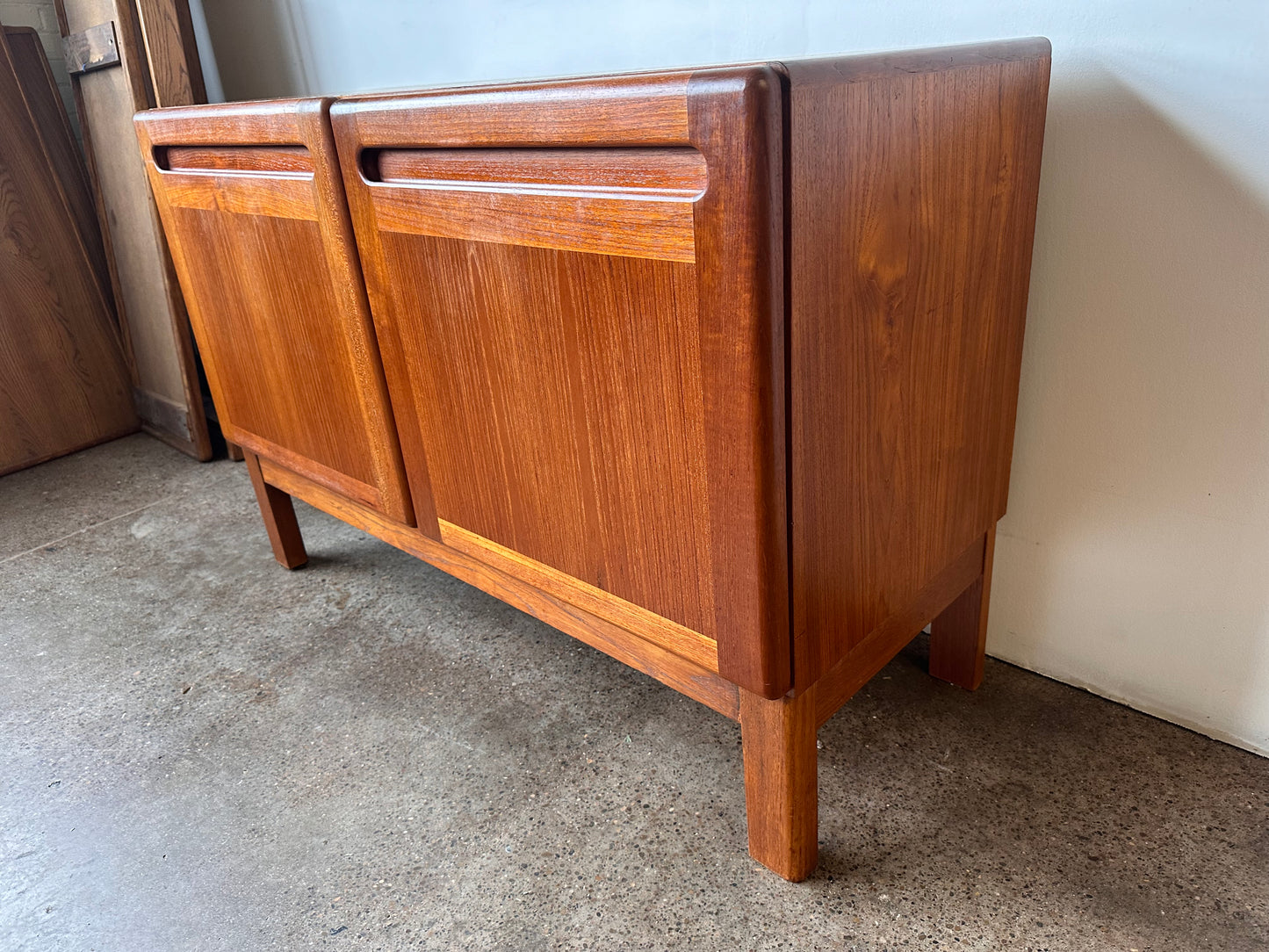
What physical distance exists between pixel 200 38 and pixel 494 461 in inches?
67.3

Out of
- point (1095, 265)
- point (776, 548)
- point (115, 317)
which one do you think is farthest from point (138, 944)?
point (115, 317)

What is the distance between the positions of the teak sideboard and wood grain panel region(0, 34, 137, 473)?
130 cm

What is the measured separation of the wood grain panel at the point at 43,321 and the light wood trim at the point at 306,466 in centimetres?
102

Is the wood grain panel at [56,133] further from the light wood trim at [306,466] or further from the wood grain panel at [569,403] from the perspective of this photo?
the wood grain panel at [569,403]

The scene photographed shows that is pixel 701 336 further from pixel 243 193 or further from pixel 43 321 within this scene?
pixel 43 321

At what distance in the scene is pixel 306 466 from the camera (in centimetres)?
141

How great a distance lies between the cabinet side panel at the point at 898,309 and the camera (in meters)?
0.70

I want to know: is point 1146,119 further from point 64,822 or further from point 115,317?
point 115,317

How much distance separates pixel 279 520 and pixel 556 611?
82 cm

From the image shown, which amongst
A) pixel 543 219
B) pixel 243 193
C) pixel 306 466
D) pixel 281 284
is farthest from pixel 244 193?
pixel 543 219

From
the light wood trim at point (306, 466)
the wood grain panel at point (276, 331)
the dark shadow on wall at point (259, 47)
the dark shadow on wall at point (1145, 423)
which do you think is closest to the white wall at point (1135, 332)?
the dark shadow on wall at point (1145, 423)

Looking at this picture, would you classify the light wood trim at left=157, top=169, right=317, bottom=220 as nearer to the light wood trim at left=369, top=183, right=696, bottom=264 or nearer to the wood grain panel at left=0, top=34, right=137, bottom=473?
the light wood trim at left=369, top=183, right=696, bottom=264

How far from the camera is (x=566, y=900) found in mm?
977

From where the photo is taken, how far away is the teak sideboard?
688mm
